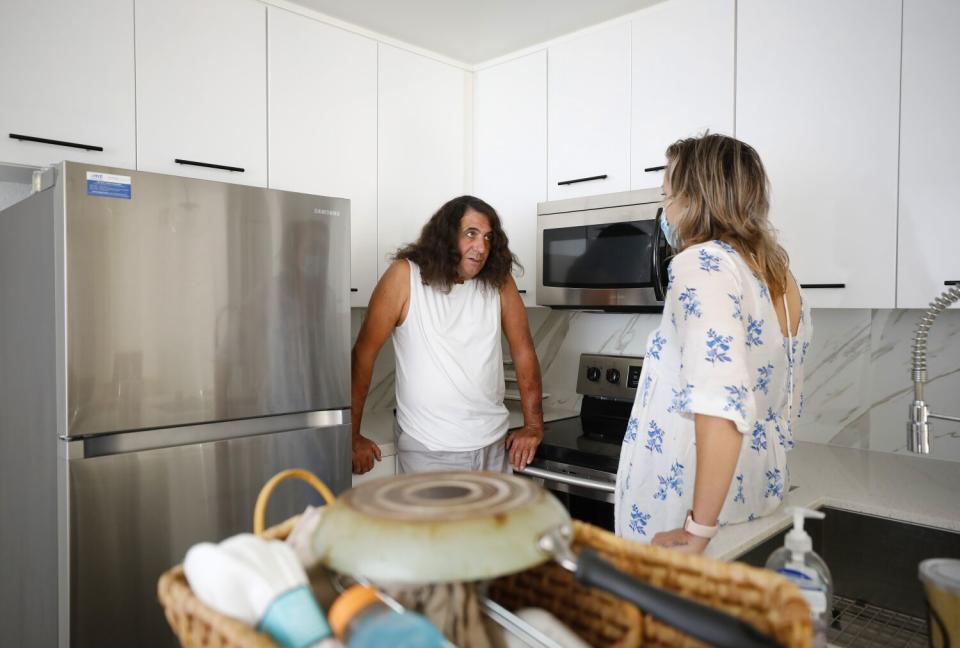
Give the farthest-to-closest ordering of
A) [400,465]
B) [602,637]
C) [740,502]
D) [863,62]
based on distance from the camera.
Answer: [400,465] → [863,62] → [740,502] → [602,637]

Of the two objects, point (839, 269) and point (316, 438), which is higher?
point (839, 269)

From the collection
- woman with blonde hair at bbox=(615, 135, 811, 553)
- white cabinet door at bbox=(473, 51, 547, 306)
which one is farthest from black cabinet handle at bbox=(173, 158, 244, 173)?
woman with blonde hair at bbox=(615, 135, 811, 553)

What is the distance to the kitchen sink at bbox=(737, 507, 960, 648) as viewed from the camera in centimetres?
138

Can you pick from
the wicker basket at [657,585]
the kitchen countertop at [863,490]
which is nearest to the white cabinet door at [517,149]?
the kitchen countertop at [863,490]

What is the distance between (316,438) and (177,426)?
0.37 m

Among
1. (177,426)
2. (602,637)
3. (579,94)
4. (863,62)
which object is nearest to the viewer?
(602,637)

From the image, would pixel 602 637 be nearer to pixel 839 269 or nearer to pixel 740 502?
pixel 740 502

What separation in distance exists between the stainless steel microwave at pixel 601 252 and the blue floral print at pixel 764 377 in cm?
74

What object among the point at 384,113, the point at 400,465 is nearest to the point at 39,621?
the point at 400,465

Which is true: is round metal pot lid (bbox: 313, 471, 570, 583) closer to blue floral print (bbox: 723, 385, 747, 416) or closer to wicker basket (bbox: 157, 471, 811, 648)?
wicker basket (bbox: 157, 471, 811, 648)

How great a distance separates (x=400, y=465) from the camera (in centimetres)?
209

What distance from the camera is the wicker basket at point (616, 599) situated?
0.42 m

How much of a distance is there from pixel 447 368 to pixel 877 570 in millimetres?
1185

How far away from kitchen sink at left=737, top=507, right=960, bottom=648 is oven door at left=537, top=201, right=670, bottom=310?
29.5 inches
